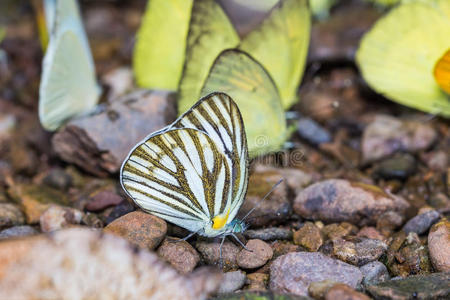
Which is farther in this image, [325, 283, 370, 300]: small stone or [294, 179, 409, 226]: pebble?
[294, 179, 409, 226]: pebble

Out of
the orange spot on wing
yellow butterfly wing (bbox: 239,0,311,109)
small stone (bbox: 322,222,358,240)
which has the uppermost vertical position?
yellow butterfly wing (bbox: 239,0,311,109)

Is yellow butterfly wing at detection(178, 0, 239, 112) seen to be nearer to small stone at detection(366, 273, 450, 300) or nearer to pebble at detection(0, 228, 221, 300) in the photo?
pebble at detection(0, 228, 221, 300)

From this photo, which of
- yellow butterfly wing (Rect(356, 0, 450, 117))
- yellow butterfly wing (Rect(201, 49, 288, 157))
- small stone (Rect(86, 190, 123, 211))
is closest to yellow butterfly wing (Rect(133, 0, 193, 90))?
yellow butterfly wing (Rect(201, 49, 288, 157))

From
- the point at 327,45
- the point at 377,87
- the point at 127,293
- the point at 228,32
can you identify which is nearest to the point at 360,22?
the point at 327,45

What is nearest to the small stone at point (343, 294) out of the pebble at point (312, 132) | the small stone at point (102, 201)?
the small stone at point (102, 201)

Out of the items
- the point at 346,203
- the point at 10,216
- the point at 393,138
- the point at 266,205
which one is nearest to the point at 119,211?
the point at 10,216

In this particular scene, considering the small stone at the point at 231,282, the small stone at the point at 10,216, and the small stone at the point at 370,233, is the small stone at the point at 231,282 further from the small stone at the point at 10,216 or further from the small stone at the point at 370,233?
the small stone at the point at 10,216

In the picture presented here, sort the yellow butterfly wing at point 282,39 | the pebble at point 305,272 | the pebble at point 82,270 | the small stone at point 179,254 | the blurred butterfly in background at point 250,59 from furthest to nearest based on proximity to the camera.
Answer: the yellow butterfly wing at point 282,39 → the blurred butterfly in background at point 250,59 → the small stone at point 179,254 → the pebble at point 305,272 → the pebble at point 82,270
